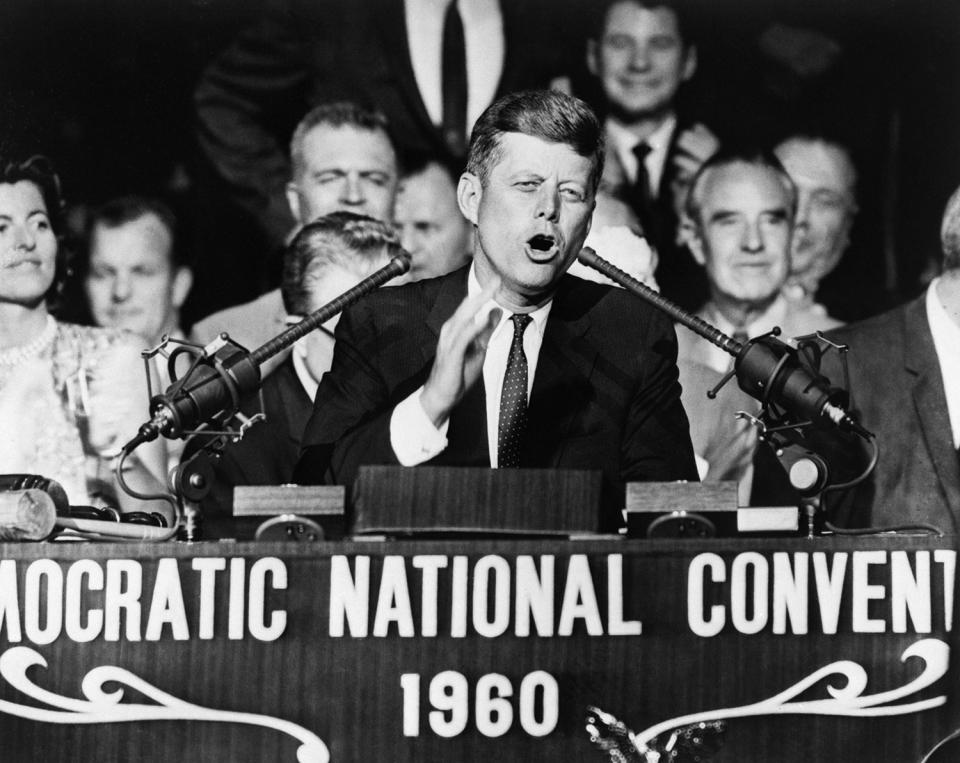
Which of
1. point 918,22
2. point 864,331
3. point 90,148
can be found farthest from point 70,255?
point 918,22

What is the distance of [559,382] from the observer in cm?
370

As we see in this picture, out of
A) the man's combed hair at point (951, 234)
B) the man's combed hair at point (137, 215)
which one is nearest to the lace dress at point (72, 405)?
the man's combed hair at point (137, 215)

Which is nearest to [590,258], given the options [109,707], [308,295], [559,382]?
[559,382]

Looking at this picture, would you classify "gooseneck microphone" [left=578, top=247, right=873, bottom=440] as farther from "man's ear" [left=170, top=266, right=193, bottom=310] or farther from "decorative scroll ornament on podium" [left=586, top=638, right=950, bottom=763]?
"man's ear" [left=170, top=266, right=193, bottom=310]

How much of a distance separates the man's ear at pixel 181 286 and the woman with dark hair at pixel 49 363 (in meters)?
0.18

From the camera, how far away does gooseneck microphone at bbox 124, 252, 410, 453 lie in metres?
3.22

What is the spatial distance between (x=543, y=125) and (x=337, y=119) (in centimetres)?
108

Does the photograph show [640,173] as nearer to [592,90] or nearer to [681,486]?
[592,90]

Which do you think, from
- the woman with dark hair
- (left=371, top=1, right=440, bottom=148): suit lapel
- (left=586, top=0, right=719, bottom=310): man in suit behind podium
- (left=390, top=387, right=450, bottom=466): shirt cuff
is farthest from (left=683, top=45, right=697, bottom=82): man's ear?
the woman with dark hair

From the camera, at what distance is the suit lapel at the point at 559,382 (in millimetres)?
3631

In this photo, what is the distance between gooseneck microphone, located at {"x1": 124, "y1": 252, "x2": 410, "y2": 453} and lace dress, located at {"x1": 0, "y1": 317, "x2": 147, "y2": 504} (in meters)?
1.24

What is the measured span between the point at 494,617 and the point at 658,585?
346 mm

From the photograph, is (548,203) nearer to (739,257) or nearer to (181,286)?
(739,257)

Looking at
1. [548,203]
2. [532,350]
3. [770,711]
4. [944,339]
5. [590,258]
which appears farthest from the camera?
[944,339]
